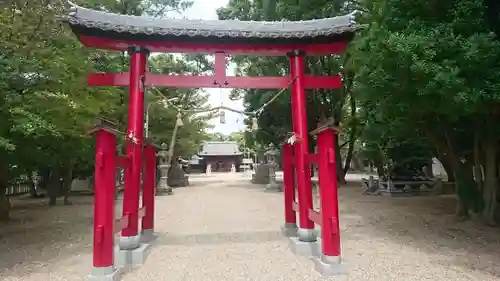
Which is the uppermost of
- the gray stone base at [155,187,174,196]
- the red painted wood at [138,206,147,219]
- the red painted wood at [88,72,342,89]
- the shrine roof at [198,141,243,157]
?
the shrine roof at [198,141,243,157]

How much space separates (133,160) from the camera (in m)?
6.80

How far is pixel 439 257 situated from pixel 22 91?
8.18 metres

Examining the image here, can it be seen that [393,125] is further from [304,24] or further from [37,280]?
[37,280]

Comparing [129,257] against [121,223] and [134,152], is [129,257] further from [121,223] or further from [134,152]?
[134,152]

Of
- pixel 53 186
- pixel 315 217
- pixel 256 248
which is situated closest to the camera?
pixel 315 217

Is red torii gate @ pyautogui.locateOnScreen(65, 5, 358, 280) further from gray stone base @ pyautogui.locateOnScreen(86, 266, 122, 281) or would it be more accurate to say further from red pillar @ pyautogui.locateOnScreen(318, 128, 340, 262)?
gray stone base @ pyautogui.locateOnScreen(86, 266, 122, 281)

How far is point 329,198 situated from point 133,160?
347 cm

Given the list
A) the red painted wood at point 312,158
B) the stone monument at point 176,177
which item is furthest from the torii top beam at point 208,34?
the stone monument at point 176,177

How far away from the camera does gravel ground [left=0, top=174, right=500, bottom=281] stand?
6043 mm

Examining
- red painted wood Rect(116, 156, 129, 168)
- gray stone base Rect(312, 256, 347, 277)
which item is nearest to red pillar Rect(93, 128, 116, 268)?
red painted wood Rect(116, 156, 129, 168)

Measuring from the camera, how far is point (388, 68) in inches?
282

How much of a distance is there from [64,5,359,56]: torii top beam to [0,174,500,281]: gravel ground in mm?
4050

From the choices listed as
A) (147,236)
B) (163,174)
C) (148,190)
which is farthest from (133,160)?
(163,174)

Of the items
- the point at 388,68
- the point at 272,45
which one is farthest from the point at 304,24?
the point at 388,68
